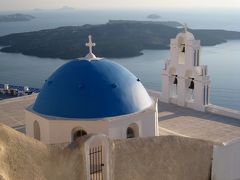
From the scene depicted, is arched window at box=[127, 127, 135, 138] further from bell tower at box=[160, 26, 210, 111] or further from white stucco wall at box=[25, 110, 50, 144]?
bell tower at box=[160, 26, 210, 111]

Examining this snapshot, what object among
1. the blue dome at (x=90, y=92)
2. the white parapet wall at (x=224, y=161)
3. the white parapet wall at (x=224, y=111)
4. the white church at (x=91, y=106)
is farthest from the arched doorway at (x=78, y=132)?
the white parapet wall at (x=224, y=111)

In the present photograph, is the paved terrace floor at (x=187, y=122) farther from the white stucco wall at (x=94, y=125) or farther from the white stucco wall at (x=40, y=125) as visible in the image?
the white stucco wall at (x=40, y=125)

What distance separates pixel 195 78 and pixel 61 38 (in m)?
77.2

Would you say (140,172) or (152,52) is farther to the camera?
(152,52)

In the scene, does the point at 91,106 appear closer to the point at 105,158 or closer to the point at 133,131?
the point at 133,131

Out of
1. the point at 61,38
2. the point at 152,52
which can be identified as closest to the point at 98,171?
→ the point at 152,52

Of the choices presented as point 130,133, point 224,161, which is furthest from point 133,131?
point 224,161

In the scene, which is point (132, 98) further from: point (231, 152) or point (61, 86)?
point (231, 152)

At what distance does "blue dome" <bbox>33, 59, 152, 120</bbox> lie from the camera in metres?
11.0

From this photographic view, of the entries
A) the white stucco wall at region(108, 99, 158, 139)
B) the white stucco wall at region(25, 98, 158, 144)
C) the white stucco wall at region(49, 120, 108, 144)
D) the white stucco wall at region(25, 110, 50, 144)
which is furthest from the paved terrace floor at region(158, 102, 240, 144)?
the white stucco wall at region(25, 110, 50, 144)

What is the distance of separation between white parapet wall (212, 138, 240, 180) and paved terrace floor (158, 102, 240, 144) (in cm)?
164

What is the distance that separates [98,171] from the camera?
31.3 ft

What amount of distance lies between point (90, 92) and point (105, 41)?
74277mm

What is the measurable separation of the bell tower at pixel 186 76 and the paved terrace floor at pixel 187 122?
431 millimetres
